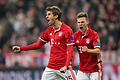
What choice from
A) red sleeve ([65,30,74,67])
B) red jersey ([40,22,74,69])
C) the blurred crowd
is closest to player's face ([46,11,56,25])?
red jersey ([40,22,74,69])

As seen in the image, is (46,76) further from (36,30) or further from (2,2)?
(2,2)

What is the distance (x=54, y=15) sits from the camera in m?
7.15

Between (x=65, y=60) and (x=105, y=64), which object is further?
(x=105, y=64)

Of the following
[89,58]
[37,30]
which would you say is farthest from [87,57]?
[37,30]

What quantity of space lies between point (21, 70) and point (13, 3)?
16.4 feet

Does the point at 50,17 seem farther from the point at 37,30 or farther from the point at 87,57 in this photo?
the point at 37,30

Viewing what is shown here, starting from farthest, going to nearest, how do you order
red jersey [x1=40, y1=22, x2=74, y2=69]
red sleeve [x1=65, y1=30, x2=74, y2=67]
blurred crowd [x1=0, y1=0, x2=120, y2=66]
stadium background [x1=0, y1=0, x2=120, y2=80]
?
1. blurred crowd [x1=0, y1=0, x2=120, y2=66]
2. stadium background [x1=0, y1=0, x2=120, y2=80]
3. red jersey [x1=40, y1=22, x2=74, y2=69]
4. red sleeve [x1=65, y1=30, x2=74, y2=67]

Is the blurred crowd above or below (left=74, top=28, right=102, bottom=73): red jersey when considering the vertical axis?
above

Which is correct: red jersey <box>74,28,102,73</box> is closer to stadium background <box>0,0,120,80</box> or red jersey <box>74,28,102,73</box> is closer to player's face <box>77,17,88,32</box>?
player's face <box>77,17,88,32</box>

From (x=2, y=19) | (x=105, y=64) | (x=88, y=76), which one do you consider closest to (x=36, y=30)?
(x=2, y=19)

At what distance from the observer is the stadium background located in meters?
12.2

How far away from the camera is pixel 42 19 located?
15016 mm

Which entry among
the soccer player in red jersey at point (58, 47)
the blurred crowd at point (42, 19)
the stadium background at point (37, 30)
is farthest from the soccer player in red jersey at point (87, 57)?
the blurred crowd at point (42, 19)

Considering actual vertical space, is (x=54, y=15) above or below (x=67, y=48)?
above
